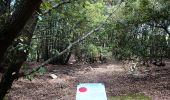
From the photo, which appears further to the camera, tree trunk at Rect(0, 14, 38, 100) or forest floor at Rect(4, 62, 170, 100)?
forest floor at Rect(4, 62, 170, 100)

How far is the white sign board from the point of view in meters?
4.56

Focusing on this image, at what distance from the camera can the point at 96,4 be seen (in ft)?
70.0

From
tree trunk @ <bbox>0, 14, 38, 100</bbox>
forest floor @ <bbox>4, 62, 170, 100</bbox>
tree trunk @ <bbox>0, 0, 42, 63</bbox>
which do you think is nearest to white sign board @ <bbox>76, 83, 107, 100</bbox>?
tree trunk @ <bbox>0, 14, 38, 100</bbox>

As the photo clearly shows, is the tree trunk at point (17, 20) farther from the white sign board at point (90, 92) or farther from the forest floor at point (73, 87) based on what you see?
the forest floor at point (73, 87)

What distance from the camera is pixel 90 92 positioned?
15.2 ft

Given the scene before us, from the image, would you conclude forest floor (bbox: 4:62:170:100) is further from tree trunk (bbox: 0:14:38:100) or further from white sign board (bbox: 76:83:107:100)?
tree trunk (bbox: 0:14:38:100)

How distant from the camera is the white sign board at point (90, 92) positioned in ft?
15.0

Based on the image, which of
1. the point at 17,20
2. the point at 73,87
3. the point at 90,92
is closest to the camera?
the point at 17,20

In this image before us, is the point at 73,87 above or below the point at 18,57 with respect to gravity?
below

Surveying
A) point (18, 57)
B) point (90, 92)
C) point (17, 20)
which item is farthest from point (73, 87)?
point (17, 20)

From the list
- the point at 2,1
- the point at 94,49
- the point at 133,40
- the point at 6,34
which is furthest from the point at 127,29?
the point at 6,34

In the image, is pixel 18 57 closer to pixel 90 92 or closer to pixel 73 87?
pixel 90 92

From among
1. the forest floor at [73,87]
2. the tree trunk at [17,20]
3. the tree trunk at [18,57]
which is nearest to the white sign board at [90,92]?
the tree trunk at [18,57]

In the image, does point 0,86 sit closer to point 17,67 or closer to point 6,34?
point 17,67
